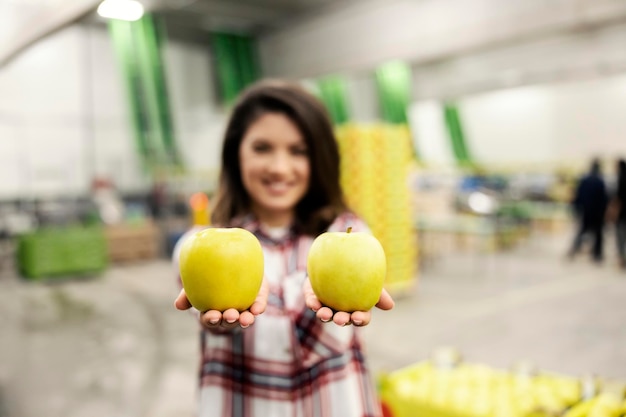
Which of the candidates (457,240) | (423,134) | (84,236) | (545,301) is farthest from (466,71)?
(84,236)

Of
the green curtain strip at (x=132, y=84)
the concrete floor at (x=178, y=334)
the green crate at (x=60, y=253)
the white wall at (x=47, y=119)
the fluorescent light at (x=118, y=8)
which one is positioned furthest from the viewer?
the green curtain strip at (x=132, y=84)

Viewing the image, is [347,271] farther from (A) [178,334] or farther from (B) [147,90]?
(B) [147,90]

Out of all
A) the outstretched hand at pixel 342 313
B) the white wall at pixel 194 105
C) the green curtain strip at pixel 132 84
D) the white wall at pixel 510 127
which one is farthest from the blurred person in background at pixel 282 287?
the white wall at pixel 194 105

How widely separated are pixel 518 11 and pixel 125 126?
28.0ft

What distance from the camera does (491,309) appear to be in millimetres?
6422

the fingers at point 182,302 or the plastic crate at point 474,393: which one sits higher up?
the fingers at point 182,302

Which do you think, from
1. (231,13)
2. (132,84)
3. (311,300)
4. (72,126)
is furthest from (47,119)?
(311,300)

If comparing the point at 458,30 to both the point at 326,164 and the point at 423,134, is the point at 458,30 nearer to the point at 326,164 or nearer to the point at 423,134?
the point at 326,164

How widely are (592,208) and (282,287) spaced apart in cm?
829

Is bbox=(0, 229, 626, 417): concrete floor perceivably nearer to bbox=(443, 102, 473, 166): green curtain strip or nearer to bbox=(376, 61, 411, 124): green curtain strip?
bbox=(376, 61, 411, 124): green curtain strip

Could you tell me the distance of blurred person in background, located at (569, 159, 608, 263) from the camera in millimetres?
7703

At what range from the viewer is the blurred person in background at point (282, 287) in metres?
1.22

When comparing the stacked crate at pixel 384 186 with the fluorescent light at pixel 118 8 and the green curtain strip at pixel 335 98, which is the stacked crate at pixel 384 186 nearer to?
the fluorescent light at pixel 118 8

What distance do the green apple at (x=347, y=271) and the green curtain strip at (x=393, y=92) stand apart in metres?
12.6
